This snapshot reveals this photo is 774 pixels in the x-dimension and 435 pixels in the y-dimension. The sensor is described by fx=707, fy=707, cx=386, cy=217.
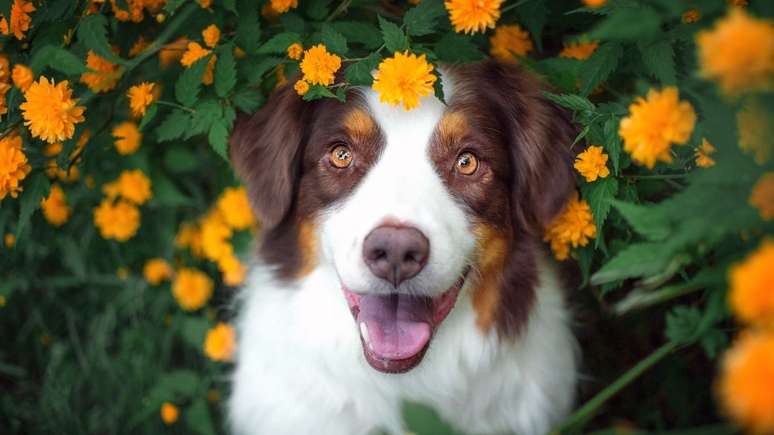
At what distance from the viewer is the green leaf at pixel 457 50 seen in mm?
2566

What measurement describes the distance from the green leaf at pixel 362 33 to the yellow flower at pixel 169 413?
2188 millimetres

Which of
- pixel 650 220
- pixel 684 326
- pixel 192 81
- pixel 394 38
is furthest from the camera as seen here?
pixel 192 81

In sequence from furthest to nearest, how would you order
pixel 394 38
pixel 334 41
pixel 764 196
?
pixel 334 41, pixel 394 38, pixel 764 196

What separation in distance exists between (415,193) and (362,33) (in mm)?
652

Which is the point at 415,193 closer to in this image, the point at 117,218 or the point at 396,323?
the point at 396,323

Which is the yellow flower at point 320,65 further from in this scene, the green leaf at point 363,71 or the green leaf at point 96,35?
the green leaf at point 96,35

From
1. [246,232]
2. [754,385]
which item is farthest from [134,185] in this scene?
[754,385]

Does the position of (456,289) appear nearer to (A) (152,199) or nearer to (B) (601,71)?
(B) (601,71)

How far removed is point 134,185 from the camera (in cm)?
353

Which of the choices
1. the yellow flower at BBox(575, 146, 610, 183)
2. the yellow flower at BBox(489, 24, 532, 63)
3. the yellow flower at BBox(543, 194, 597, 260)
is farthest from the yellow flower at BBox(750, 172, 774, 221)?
the yellow flower at BBox(489, 24, 532, 63)

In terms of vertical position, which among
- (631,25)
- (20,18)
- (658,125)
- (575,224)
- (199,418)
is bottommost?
(199,418)

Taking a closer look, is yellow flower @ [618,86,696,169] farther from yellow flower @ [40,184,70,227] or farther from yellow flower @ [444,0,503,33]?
yellow flower @ [40,184,70,227]

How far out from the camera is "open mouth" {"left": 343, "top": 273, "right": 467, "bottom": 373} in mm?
2607

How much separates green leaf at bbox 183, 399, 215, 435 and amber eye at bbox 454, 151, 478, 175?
190 cm
